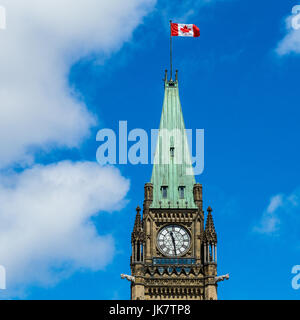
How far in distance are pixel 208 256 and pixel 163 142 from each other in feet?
66.4

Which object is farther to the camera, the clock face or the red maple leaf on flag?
the clock face

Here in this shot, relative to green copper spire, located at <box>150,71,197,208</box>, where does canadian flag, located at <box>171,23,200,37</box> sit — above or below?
above

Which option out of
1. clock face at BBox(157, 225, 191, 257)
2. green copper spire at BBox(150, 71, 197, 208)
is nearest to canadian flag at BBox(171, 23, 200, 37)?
green copper spire at BBox(150, 71, 197, 208)

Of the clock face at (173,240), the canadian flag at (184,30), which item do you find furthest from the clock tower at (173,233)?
the canadian flag at (184,30)

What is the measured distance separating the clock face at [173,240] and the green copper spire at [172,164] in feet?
12.4

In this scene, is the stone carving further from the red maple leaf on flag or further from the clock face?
the red maple leaf on flag

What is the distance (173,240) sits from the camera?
115m

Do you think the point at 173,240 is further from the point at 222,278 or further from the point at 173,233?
the point at 222,278

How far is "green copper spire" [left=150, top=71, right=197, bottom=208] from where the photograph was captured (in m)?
119

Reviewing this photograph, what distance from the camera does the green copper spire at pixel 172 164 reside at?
391 ft

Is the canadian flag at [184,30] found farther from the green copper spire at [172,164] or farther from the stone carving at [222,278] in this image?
the stone carving at [222,278]
